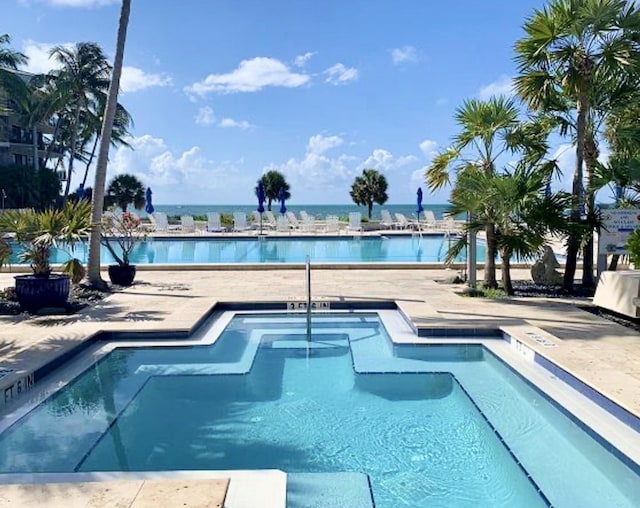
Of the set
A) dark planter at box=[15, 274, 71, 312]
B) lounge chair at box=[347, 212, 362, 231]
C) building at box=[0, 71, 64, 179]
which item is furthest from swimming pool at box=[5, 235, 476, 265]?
building at box=[0, 71, 64, 179]

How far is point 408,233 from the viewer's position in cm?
2584

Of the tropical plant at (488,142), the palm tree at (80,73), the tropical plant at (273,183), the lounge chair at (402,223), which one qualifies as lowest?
the lounge chair at (402,223)

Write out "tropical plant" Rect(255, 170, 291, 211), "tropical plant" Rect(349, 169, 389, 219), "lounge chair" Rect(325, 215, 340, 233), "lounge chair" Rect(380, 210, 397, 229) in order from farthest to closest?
1. "tropical plant" Rect(255, 170, 291, 211)
2. "tropical plant" Rect(349, 169, 389, 219)
3. "lounge chair" Rect(380, 210, 397, 229)
4. "lounge chair" Rect(325, 215, 340, 233)

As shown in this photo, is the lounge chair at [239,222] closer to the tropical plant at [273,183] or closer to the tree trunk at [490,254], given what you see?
the tropical plant at [273,183]

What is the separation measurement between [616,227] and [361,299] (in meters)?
4.54

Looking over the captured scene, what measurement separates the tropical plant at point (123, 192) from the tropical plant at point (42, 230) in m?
25.9

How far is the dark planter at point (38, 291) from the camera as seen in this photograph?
27.3ft

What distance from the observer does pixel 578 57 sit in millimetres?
9234

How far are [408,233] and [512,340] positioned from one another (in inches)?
751

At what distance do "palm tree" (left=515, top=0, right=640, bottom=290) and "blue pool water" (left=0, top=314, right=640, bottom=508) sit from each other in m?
5.00

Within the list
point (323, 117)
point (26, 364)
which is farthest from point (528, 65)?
point (323, 117)

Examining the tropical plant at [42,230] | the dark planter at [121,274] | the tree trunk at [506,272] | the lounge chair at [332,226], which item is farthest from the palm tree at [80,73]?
the tree trunk at [506,272]

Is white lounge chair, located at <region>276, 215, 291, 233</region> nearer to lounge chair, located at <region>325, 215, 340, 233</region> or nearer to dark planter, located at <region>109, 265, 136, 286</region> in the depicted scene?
lounge chair, located at <region>325, 215, 340, 233</region>

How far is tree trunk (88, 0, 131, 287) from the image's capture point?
10227 mm
